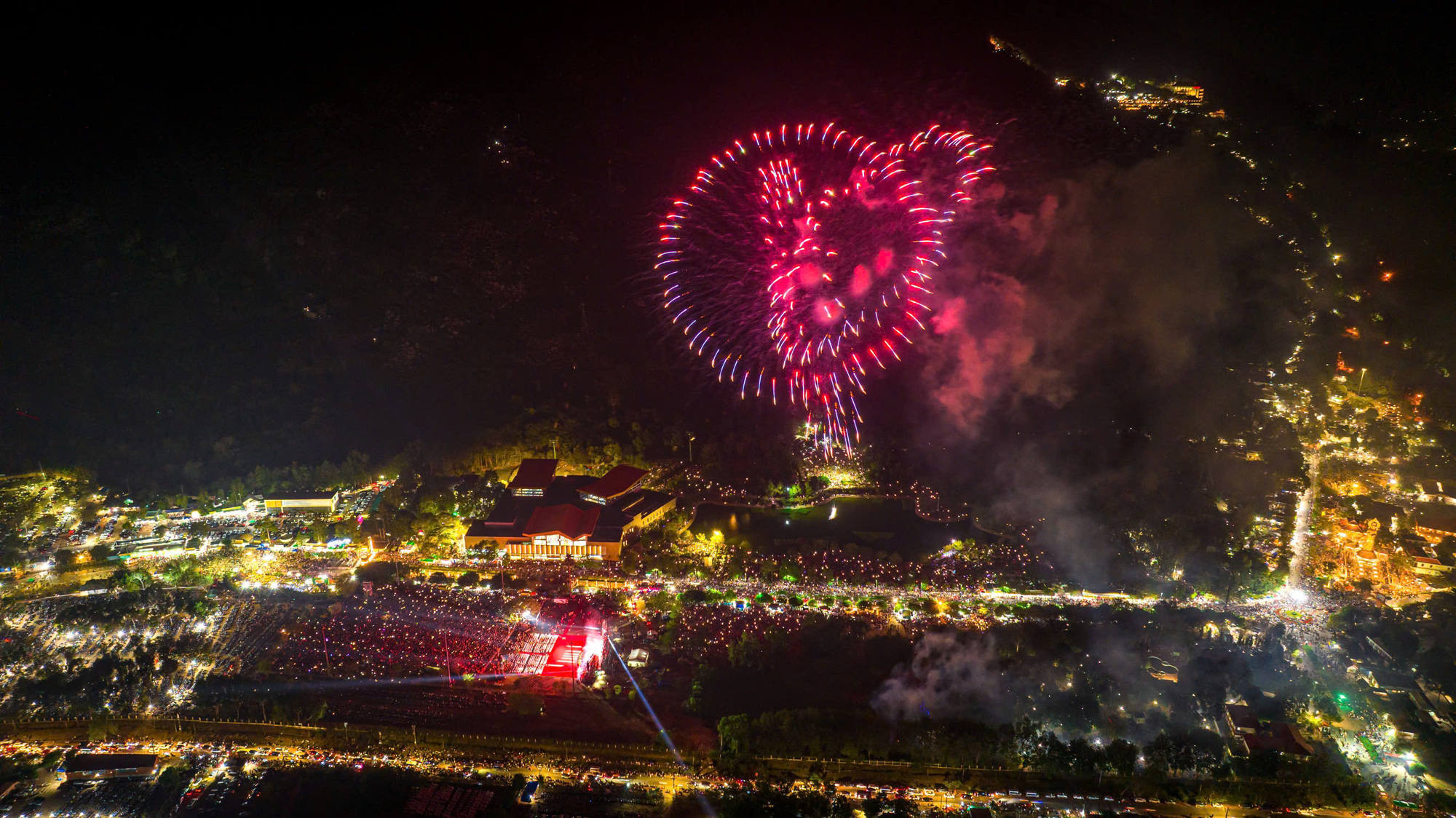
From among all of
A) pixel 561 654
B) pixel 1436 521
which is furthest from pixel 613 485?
pixel 1436 521

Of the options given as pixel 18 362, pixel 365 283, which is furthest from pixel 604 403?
pixel 18 362

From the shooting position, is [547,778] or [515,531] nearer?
[547,778]

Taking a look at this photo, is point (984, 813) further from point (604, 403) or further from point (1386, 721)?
point (604, 403)

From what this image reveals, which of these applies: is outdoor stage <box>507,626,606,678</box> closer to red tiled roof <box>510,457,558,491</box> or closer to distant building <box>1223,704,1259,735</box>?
red tiled roof <box>510,457,558,491</box>

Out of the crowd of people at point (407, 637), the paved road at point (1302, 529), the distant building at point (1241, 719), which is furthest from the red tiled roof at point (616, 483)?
the paved road at point (1302, 529)

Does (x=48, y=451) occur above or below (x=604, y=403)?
below

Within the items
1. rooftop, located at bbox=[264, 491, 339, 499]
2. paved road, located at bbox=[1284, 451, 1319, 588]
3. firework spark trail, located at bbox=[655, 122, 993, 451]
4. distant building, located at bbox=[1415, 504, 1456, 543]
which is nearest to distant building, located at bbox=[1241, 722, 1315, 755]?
paved road, located at bbox=[1284, 451, 1319, 588]
